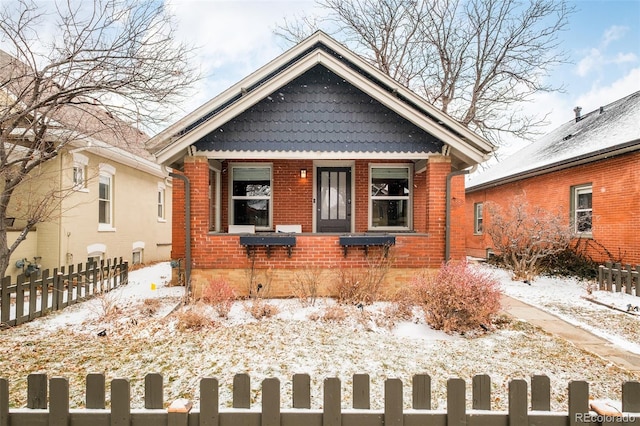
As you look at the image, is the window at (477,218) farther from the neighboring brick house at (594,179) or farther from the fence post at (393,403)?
the fence post at (393,403)

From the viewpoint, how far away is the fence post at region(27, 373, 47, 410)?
7.03 ft

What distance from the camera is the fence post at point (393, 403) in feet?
6.89

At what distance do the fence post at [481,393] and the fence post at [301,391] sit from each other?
3.40 feet

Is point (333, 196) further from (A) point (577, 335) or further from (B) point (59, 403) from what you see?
(B) point (59, 403)

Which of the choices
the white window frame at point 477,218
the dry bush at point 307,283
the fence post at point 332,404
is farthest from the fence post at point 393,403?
the white window frame at point 477,218

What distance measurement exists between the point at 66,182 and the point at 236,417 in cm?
1105

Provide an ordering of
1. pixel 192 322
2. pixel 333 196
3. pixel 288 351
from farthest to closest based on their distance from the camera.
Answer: pixel 333 196, pixel 192 322, pixel 288 351

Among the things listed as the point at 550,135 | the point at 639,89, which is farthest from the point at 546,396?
the point at 550,135

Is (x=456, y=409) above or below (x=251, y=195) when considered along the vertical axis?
below

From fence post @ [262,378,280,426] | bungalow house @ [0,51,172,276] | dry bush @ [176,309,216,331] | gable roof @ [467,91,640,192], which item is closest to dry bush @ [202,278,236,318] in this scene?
dry bush @ [176,309,216,331]

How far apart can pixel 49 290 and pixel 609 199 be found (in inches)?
635

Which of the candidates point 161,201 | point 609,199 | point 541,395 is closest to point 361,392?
point 541,395

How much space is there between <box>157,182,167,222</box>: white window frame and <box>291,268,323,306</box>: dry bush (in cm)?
1166

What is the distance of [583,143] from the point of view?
13.6 meters
